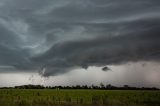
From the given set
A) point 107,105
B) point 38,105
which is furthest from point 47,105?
point 107,105

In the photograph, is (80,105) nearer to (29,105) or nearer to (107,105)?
(107,105)

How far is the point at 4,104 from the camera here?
29719 millimetres

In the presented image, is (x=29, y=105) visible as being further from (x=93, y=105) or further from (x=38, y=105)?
(x=93, y=105)

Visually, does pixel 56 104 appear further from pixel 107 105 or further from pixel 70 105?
pixel 107 105

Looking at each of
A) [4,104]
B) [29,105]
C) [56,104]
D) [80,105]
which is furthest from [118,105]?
[4,104]

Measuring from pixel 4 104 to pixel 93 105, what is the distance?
862 cm

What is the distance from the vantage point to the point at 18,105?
1197 inches

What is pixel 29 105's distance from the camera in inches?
1191

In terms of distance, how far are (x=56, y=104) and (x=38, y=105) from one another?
227 centimetres

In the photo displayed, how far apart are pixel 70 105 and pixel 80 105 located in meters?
1.03

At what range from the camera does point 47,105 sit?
1167 inches

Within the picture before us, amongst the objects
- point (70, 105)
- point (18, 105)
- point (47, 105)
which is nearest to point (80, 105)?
point (70, 105)

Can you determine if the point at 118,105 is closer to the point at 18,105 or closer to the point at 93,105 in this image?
the point at 93,105

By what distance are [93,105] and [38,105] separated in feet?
17.7
